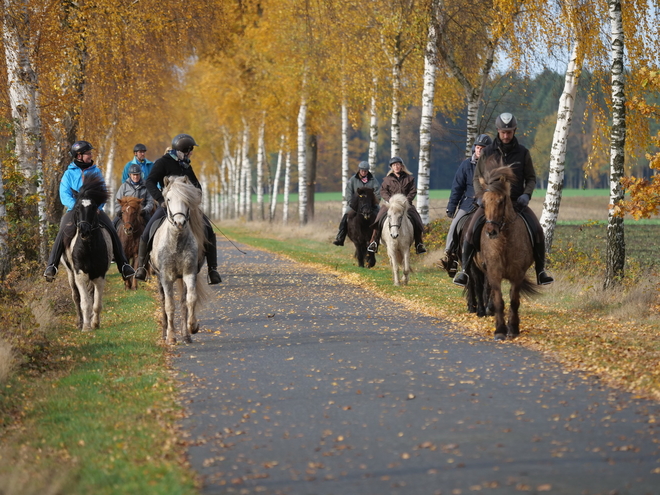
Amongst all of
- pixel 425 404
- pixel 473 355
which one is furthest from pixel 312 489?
pixel 473 355

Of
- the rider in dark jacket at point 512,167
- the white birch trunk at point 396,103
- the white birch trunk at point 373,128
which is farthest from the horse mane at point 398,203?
the white birch trunk at point 373,128

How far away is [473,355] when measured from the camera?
382 inches

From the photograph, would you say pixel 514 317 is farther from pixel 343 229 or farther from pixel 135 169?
pixel 343 229

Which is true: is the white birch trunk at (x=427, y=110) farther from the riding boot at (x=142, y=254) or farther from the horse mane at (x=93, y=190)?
the riding boot at (x=142, y=254)

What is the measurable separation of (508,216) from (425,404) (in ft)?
14.7

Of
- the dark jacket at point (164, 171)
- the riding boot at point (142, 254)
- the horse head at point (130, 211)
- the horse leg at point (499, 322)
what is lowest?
the horse leg at point (499, 322)

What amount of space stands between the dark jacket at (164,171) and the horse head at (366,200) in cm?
984

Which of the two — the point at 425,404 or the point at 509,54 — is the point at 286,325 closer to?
the point at 425,404

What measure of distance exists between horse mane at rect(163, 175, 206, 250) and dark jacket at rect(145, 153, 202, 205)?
43cm

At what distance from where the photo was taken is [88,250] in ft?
41.6

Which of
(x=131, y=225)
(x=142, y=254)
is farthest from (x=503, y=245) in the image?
(x=131, y=225)

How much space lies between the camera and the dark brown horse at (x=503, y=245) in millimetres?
10992

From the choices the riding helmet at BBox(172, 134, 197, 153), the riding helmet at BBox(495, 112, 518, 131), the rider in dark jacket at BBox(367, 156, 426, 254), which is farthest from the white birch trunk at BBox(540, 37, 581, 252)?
the riding helmet at BBox(172, 134, 197, 153)

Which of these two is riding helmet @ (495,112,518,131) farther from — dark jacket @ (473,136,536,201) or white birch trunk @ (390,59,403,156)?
white birch trunk @ (390,59,403,156)
